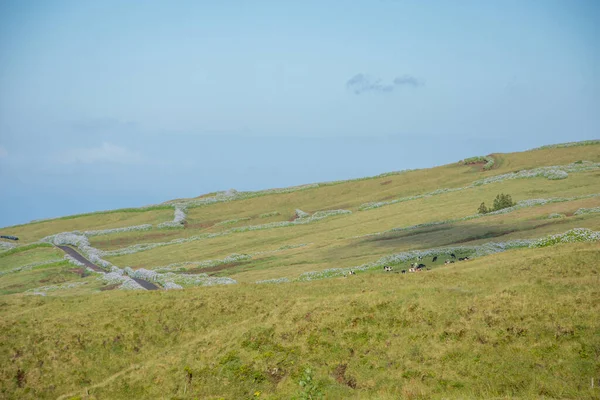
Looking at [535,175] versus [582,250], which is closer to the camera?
[582,250]

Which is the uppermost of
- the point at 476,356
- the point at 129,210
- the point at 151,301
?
the point at 129,210

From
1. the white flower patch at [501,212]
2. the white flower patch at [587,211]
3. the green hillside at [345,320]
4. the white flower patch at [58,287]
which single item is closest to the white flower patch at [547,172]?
the green hillside at [345,320]

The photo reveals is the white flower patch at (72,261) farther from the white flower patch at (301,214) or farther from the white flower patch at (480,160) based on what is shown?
the white flower patch at (480,160)

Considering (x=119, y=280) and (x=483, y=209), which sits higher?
(x=483, y=209)

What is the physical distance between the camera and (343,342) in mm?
A: 31984

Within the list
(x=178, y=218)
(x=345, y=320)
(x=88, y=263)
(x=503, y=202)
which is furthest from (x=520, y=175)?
(x=345, y=320)

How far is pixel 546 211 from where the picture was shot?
78938 millimetres

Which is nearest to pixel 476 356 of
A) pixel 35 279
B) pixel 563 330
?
pixel 563 330

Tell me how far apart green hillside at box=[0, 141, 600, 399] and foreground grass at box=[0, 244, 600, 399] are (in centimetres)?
10

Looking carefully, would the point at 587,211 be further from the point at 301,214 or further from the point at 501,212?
the point at 301,214

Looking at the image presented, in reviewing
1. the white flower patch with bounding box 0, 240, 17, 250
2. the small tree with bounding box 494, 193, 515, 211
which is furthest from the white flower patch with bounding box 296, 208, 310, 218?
the white flower patch with bounding box 0, 240, 17, 250

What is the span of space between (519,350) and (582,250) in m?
22.1

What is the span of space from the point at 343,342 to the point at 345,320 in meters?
1.98

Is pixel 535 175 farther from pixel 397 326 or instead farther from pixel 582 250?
pixel 397 326
